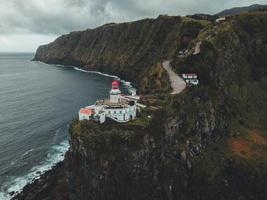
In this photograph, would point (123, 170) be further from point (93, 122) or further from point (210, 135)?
point (210, 135)

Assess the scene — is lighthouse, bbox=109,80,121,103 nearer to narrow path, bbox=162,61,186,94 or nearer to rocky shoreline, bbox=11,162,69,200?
narrow path, bbox=162,61,186,94

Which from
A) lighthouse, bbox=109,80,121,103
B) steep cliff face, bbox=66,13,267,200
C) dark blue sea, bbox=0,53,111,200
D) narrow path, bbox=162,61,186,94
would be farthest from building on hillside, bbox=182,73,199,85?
dark blue sea, bbox=0,53,111,200

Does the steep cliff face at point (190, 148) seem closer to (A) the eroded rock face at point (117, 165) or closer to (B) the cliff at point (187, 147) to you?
(A) the eroded rock face at point (117, 165)

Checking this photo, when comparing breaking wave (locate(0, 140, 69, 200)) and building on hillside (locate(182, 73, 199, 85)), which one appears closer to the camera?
breaking wave (locate(0, 140, 69, 200))

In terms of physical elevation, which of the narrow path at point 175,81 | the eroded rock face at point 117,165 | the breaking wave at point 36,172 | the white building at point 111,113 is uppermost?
the narrow path at point 175,81

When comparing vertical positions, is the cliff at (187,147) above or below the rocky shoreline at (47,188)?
above

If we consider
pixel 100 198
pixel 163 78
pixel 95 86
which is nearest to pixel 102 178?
pixel 100 198

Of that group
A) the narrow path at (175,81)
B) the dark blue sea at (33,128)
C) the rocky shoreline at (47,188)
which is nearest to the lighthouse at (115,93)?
the narrow path at (175,81)

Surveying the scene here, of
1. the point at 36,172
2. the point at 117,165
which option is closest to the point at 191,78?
the point at 117,165
